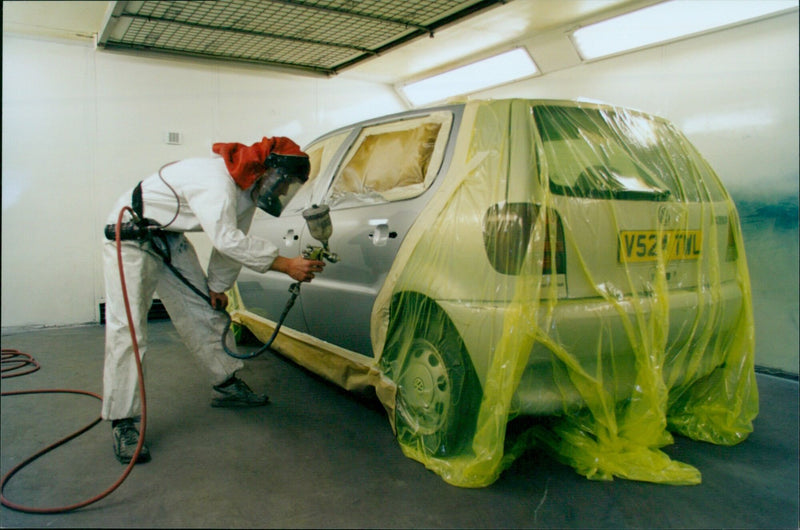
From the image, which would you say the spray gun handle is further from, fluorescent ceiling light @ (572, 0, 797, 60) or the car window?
fluorescent ceiling light @ (572, 0, 797, 60)

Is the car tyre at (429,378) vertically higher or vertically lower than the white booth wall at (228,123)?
lower

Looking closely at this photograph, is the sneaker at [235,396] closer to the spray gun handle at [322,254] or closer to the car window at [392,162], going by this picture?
the spray gun handle at [322,254]

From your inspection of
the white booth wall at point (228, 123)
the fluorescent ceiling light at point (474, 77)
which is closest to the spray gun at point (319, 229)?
the white booth wall at point (228, 123)

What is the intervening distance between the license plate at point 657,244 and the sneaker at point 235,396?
1981mm

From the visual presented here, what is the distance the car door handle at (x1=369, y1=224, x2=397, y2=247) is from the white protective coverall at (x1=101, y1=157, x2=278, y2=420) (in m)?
0.44

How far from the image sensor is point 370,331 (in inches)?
90.5

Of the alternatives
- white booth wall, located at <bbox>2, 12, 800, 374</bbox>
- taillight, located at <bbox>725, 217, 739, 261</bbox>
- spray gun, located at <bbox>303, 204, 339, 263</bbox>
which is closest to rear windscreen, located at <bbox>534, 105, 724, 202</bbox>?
taillight, located at <bbox>725, 217, 739, 261</bbox>

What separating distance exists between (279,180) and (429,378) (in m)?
1.10

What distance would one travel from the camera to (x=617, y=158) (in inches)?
82.7

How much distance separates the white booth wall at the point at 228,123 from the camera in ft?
10.9

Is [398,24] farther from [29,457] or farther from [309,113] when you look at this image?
[29,457]

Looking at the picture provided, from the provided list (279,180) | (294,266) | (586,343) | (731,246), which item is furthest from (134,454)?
(731,246)

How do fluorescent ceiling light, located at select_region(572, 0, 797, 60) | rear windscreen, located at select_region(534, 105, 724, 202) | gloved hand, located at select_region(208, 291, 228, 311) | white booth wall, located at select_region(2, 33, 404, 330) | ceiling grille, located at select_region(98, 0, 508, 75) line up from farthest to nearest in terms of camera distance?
white booth wall, located at select_region(2, 33, 404, 330), ceiling grille, located at select_region(98, 0, 508, 75), fluorescent ceiling light, located at select_region(572, 0, 797, 60), gloved hand, located at select_region(208, 291, 228, 311), rear windscreen, located at select_region(534, 105, 724, 202)

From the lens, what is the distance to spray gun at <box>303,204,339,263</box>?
89.8 inches
